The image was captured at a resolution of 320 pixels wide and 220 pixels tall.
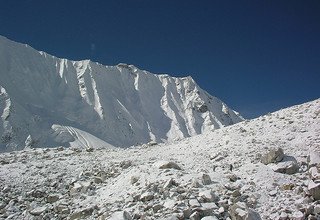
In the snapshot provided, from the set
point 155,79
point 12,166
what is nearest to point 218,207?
point 12,166

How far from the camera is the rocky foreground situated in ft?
43.8

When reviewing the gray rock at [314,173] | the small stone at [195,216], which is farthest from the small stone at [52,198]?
the gray rock at [314,173]

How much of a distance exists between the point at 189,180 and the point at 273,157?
428cm

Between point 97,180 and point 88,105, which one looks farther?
point 88,105

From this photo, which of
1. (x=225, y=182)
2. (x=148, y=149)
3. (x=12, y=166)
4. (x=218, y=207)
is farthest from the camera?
(x=148, y=149)

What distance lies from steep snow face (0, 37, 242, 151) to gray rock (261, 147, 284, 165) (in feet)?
312

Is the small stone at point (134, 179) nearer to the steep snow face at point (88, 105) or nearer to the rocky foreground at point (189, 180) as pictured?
the rocky foreground at point (189, 180)

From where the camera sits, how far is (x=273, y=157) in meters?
17.1

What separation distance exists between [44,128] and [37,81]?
25175 millimetres

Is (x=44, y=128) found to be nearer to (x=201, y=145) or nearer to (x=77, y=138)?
(x=77, y=138)

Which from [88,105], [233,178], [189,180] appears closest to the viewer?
[189,180]

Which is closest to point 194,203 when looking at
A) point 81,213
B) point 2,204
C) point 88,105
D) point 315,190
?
point 315,190

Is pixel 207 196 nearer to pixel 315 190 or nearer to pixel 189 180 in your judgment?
pixel 189 180

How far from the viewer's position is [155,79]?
181m
